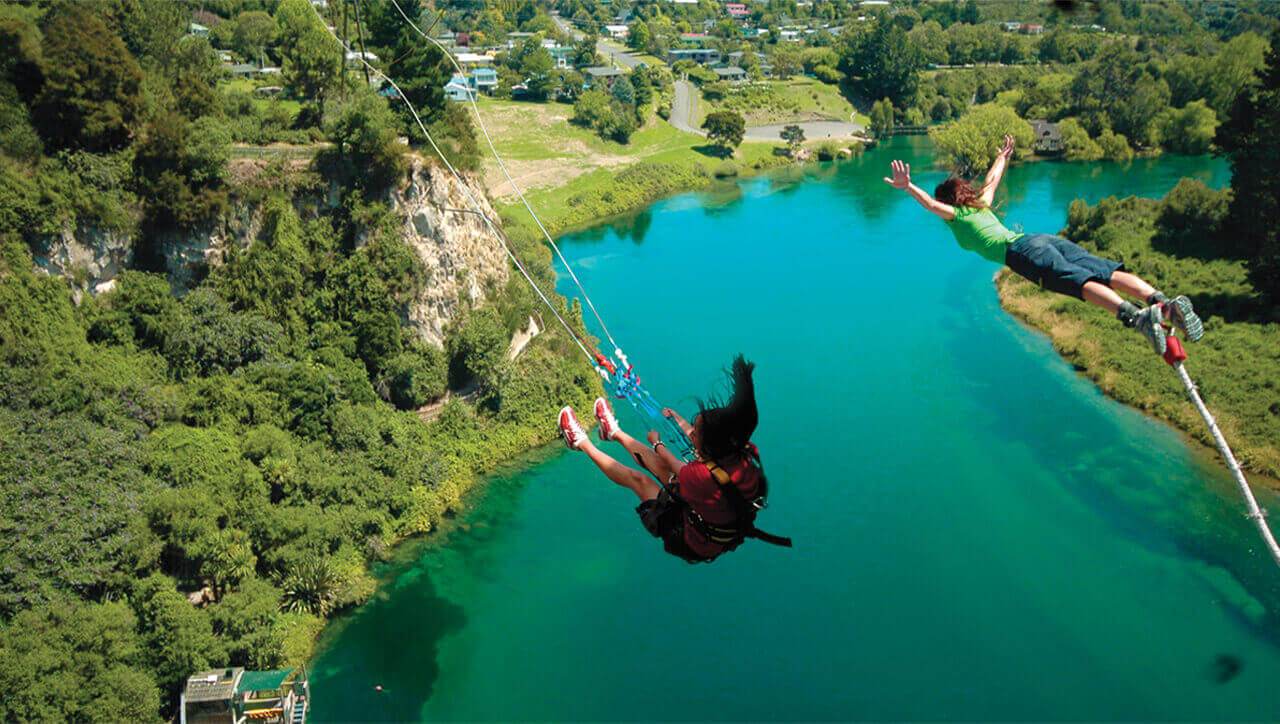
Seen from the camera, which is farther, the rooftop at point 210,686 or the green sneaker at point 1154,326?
the rooftop at point 210,686

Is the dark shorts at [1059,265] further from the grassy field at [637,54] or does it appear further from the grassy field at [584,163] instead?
the grassy field at [637,54]

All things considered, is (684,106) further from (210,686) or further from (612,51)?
(210,686)

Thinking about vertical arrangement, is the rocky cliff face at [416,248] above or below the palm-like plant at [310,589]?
above

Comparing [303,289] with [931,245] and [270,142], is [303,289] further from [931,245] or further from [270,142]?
[931,245]

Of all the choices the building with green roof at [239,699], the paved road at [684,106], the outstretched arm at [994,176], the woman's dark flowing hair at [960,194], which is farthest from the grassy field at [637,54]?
the woman's dark flowing hair at [960,194]

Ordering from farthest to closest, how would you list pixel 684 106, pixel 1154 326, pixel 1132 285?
pixel 684 106 → pixel 1132 285 → pixel 1154 326

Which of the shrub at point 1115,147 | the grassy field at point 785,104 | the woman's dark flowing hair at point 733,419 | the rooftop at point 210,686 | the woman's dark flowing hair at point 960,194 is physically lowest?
the grassy field at point 785,104

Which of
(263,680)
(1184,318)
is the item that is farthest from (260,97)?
(1184,318)
